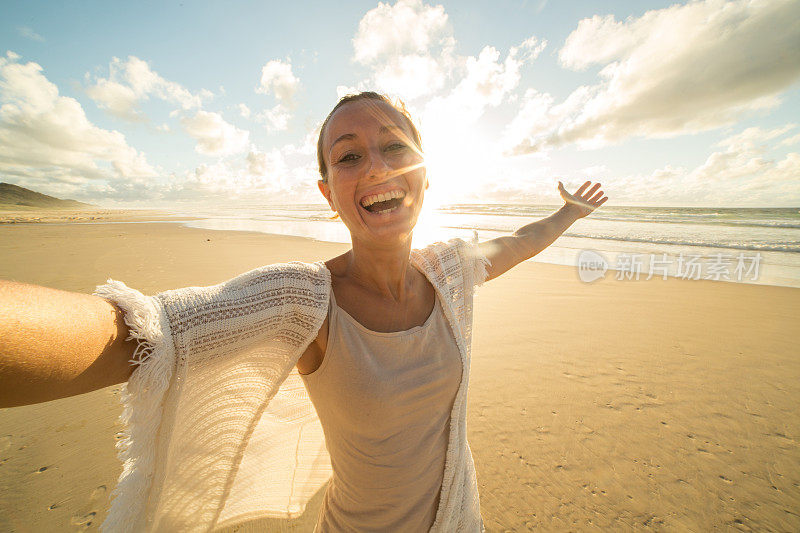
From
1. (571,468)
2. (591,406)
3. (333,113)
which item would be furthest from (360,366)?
(591,406)

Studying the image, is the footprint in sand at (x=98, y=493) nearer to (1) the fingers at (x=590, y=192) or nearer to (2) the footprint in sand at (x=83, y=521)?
(2) the footprint in sand at (x=83, y=521)

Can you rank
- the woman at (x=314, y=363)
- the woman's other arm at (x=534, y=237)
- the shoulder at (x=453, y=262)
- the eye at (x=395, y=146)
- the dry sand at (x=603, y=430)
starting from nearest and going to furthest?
1. the woman at (x=314, y=363)
2. the eye at (x=395, y=146)
3. the shoulder at (x=453, y=262)
4. the woman's other arm at (x=534, y=237)
5. the dry sand at (x=603, y=430)

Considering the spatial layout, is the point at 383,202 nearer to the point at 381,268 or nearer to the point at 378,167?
the point at 378,167

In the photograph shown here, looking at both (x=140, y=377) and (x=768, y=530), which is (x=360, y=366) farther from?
(x=768, y=530)

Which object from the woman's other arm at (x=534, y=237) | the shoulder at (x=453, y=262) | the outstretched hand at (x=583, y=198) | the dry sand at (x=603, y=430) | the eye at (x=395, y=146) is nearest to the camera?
the eye at (x=395, y=146)

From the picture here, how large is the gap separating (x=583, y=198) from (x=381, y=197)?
2.28 metres

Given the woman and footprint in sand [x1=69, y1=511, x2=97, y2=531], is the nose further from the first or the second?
footprint in sand [x1=69, y1=511, x2=97, y2=531]

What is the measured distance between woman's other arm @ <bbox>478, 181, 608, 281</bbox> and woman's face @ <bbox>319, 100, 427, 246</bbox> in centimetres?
73

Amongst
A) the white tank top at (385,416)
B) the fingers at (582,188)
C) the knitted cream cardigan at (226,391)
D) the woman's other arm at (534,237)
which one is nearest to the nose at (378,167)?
the knitted cream cardigan at (226,391)

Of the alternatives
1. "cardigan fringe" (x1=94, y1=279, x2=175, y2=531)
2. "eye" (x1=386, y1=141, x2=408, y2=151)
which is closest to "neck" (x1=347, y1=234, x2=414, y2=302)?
"eye" (x1=386, y1=141, x2=408, y2=151)

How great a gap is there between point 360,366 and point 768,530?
3.27 meters

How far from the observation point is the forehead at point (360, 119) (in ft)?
4.83

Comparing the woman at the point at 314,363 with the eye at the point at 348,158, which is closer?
the woman at the point at 314,363

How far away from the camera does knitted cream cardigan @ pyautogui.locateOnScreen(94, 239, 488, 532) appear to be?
850mm
